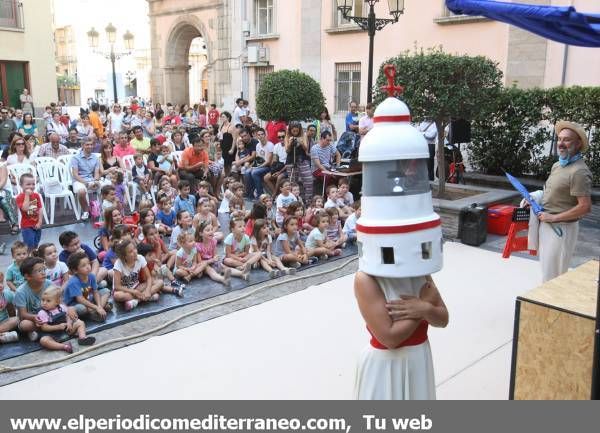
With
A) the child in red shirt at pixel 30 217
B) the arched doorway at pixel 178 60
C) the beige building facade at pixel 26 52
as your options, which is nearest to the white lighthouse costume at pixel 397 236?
the child in red shirt at pixel 30 217

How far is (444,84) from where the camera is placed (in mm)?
8141

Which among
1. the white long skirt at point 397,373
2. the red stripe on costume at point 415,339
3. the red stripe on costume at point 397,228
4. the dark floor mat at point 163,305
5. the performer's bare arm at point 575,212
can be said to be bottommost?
the dark floor mat at point 163,305

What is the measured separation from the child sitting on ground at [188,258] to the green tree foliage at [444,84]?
3407 mm

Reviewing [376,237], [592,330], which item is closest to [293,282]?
[592,330]

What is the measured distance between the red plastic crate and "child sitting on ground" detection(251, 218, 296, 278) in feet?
10.5

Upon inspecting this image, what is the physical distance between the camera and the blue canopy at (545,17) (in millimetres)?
3094

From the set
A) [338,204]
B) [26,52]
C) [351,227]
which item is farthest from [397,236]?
[26,52]

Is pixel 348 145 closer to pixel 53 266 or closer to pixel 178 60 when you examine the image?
pixel 53 266

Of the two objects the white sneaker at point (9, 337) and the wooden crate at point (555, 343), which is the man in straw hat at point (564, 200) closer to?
the wooden crate at point (555, 343)

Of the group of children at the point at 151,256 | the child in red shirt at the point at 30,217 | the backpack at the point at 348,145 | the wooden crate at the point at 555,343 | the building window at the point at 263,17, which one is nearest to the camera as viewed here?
the wooden crate at the point at 555,343

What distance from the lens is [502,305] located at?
18.9 feet

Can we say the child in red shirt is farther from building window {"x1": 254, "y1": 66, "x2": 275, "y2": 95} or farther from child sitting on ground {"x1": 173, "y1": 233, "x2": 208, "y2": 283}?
building window {"x1": 254, "y1": 66, "x2": 275, "y2": 95}

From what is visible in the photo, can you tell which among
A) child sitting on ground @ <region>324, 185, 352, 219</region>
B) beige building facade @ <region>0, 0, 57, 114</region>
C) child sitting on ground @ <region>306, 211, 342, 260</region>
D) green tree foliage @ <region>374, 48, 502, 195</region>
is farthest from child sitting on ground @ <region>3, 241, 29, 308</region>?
beige building facade @ <region>0, 0, 57, 114</region>

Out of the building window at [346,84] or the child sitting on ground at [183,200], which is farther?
the building window at [346,84]
